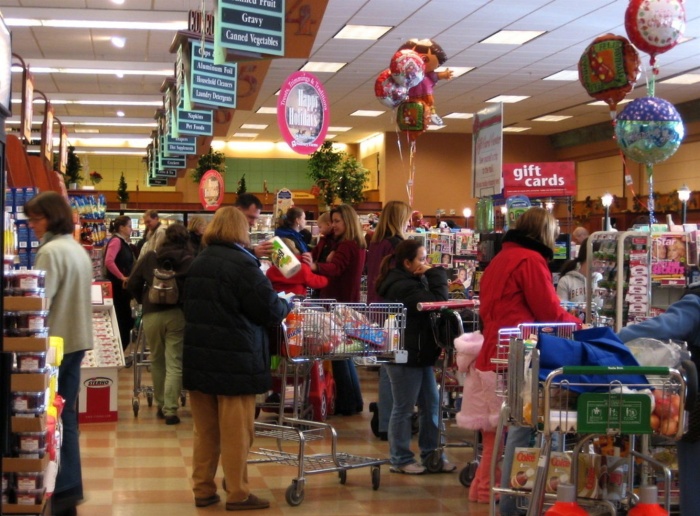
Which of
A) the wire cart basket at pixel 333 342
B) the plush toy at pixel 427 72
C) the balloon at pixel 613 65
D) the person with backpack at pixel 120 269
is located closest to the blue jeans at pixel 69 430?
the wire cart basket at pixel 333 342

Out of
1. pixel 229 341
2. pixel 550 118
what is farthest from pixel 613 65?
pixel 550 118

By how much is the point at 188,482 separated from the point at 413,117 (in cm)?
435

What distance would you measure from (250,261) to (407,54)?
426 centimetres

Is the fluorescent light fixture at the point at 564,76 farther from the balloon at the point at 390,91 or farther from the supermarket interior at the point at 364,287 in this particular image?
the balloon at the point at 390,91

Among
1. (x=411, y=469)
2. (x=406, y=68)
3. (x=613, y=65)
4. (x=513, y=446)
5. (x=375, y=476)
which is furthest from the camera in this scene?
(x=406, y=68)

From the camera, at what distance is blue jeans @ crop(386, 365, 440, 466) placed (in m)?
5.71

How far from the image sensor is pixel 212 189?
1839cm

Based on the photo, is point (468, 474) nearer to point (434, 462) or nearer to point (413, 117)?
point (434, 462)

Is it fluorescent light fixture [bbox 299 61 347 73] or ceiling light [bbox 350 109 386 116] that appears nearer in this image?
fluorescent light fixture [bbox 299 61 347 73]

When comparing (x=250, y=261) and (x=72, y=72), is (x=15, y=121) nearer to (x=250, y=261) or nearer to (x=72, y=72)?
(x=72, y=72)

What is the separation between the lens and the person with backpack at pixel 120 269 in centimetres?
1110

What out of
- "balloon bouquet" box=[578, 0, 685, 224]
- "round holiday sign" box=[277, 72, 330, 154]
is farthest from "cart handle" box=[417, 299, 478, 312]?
"round holiday sign" box=[277, 72, 330, 154]

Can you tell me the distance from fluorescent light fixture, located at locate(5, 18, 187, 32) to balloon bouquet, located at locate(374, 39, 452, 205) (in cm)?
354

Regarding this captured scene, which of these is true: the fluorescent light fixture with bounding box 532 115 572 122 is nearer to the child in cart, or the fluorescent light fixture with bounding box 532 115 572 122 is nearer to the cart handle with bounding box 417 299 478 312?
the child in cart
